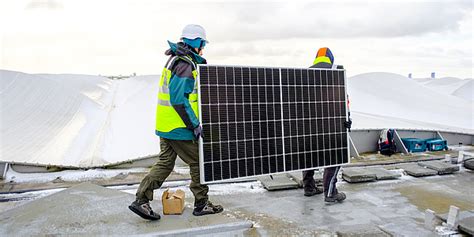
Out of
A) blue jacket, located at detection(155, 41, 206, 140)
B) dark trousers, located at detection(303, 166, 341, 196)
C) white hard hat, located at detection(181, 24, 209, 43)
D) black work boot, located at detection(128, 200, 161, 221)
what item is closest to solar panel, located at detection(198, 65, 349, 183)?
dark trousers, located at detection(303, 166, 341, 196)

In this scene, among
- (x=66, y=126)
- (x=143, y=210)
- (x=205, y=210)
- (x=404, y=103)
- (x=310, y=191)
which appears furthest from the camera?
(x=404, y=103)

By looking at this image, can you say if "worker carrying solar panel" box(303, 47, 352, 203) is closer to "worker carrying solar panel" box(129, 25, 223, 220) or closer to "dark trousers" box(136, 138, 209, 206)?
"dark trousers" box(136, 138, 209, 206)

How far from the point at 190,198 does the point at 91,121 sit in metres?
6.95

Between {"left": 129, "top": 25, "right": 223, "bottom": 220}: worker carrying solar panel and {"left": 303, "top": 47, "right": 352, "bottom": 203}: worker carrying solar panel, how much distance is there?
169cm

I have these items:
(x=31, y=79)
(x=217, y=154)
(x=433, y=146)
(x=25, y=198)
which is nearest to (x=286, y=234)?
(x=217, y=154)

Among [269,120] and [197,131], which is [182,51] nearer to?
[197,131]

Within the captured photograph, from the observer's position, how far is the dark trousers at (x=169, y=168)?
12.2ft

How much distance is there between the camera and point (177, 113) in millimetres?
3621

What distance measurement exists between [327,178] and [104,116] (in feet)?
28.4

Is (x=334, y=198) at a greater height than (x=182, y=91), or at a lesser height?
lesser

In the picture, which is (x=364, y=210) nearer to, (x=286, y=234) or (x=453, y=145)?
(x=286, y=234)

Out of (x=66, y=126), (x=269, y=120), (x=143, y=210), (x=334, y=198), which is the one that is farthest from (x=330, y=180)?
(x=66, y=126)

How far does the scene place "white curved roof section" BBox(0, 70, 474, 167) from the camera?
7.61 metres

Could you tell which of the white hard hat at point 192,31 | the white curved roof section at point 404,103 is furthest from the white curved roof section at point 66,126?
the white curved roof section at point 404,103
